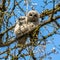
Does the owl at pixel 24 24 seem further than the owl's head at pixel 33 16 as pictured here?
No

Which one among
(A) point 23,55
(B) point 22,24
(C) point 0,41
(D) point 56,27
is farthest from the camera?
(B) point 22,24

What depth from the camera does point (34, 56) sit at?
171 inches

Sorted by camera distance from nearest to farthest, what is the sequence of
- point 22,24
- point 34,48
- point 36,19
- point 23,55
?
point 34,48 < point 23,55 < point 22,24 < point 36,19

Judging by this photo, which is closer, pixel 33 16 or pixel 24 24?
pixel 24 24

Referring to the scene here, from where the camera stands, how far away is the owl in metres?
5.88

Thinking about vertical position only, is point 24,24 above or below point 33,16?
above

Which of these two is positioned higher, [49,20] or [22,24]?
[49,20]

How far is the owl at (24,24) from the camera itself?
5.88 m

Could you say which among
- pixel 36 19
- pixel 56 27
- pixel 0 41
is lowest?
pixel 36 19

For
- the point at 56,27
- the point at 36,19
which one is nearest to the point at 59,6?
the point at 56,27

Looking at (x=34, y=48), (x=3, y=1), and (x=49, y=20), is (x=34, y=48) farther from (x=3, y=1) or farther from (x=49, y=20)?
(x=3, y=1)

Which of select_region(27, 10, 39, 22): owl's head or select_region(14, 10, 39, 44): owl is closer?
select_region(14, 10, 39, 44): owl

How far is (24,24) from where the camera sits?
6.36m

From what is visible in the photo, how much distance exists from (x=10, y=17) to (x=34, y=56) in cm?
95
